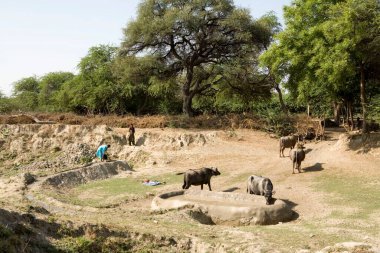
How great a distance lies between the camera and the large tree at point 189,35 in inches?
1599

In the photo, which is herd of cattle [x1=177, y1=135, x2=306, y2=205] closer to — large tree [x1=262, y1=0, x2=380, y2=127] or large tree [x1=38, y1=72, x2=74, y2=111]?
large tree [x1=262, y1=0, x2=380, y2=127]

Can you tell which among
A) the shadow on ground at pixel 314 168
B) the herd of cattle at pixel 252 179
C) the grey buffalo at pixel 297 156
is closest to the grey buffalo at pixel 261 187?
the herd of cattle at pixel 252 179

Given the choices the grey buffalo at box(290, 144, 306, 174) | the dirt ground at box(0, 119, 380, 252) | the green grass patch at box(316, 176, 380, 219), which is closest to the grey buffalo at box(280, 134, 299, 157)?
the dirt ground at box(0, 119, 380, 252)

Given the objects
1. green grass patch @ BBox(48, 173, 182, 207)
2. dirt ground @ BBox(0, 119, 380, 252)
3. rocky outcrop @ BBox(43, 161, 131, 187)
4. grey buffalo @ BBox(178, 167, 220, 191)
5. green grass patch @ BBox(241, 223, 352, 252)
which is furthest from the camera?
rocky outcrop @ BBox(43, 161, 131, 187)

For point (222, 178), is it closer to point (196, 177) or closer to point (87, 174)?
point (196, 177)

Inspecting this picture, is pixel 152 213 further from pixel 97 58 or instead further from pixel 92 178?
pixel 97 58

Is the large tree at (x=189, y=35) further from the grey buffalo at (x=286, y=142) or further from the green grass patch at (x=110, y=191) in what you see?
the green grass patch at (x=110, y=191)

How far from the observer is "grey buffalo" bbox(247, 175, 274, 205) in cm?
1910

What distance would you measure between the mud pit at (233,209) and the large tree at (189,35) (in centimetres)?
2387

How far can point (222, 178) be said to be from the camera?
90.2 feet

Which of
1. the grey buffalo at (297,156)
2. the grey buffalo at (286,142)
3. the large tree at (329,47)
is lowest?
the grey buffalo at (297,156)

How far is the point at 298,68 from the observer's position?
102 ft

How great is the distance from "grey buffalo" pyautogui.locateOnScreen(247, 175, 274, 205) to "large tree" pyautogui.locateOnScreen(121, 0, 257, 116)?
22.7 meters

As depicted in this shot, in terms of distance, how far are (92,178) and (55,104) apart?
126 feet
